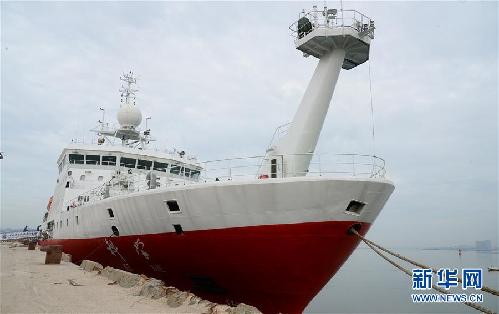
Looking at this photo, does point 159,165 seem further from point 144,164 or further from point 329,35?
point 329,35

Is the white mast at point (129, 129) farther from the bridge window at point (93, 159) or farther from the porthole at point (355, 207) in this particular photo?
the porthole at point (355, 207)

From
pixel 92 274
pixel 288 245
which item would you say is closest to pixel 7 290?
pixel 92 274

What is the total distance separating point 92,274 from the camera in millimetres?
14672

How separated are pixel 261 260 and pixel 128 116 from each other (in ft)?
64.2

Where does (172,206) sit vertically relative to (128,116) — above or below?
below

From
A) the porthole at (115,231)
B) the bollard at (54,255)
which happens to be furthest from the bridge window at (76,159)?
the porthole at (115,231)

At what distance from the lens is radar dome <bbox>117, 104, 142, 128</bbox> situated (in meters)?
26.2

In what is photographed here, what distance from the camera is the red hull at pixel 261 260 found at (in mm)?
9430

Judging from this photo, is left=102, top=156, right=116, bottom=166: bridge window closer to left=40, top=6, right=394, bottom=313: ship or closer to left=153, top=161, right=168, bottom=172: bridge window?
left=153, top=161, right=168, bottom=172: bridge window

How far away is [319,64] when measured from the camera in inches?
528

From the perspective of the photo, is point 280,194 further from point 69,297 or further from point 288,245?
point 69,297

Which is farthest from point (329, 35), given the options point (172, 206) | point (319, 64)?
point (172, 206)

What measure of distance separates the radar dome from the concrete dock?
1424 cm

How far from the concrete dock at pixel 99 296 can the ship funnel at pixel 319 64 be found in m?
4.61
